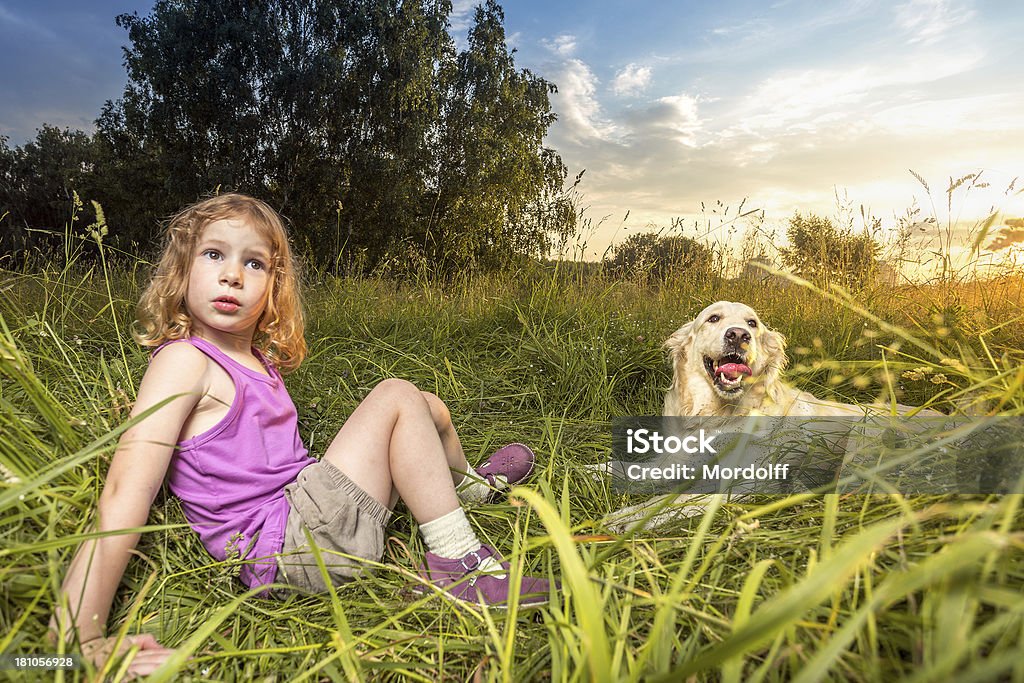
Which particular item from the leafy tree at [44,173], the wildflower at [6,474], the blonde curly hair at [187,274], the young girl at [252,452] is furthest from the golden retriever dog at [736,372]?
the leafy tree at [44,173]

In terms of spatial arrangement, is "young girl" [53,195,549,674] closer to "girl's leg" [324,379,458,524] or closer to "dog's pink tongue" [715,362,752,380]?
"girl's leg" [324,379,458,524]

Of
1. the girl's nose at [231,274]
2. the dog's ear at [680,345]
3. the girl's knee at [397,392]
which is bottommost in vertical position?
the girl's knee at [397,392]

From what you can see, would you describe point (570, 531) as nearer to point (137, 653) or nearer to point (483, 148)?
point (137, 653)

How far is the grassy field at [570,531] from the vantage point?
2.63ft

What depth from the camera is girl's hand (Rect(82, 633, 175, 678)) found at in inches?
49.6

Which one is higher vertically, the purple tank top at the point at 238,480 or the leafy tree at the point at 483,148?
the leafy tree at the point at 483,148

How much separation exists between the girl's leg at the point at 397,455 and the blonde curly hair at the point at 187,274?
62 centimetres

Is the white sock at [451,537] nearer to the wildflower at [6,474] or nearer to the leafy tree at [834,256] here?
the wildflower at [6,474]

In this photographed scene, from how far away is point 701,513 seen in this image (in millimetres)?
1961

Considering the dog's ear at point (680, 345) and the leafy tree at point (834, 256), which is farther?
the leafy tree at point (834, 256)

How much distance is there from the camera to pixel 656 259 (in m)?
5.15

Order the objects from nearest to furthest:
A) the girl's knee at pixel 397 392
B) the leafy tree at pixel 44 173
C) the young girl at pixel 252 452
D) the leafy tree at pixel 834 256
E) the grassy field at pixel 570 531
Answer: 1. the grassy field at pixel 570 531
2. the young girl at pixel 252 452
3. the girl's knee at pixel 397 392
4. the leafy tree at pixel 834 256
5. the leafy tree at pixel 44 173

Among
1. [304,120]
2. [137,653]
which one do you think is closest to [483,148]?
[304,120]

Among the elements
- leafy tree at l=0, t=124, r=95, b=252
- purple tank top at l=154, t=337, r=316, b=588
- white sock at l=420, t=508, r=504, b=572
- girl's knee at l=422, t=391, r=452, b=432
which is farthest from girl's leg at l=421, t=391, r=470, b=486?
leafy tree at l=0, t=124, r=95, b=252
